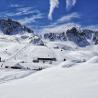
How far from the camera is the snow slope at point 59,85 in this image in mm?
14646

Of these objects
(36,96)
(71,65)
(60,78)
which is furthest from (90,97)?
(71,65)

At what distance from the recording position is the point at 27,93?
15.8 m

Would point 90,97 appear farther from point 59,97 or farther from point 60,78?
point 60,78

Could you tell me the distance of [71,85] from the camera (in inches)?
643

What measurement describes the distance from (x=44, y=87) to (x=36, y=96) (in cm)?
176

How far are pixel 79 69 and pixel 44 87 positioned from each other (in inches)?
173

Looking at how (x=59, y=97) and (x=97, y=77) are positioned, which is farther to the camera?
(x=97, y=77)

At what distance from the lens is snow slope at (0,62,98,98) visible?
48.1 ft

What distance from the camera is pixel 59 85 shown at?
54.8 ft

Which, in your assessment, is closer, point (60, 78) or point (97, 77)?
point (97, 77)

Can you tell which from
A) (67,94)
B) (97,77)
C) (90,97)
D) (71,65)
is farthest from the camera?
(71,65)

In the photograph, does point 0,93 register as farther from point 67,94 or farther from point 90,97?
point 90,97

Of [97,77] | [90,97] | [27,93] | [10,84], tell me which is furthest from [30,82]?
[90,97]

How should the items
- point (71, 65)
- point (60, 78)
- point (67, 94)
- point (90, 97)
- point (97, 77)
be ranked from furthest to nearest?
1. point (71, 65)
2. point (60, 78)
3. point (97, 77)
4. point (67, 94)
5. point (90, 97)
